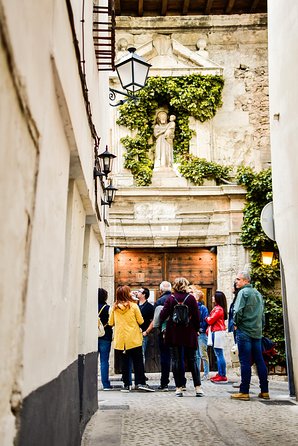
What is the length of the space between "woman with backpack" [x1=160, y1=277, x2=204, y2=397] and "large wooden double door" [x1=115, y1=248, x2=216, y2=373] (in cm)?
509

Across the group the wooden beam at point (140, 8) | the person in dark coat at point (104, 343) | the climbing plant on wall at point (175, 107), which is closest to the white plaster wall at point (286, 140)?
the person in dark coat at point (104, 343)

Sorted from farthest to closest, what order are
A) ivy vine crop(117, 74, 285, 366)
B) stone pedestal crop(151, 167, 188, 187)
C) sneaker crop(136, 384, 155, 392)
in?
stone pedestal crop(151, 167, 188, 187)
ivy vine crop(117, 74, 285, 366)
sneaker crop(136, 384, 155, 392)

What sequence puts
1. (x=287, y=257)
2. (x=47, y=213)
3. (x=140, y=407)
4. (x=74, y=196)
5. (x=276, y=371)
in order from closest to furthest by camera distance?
(x=47, y=213)
(x=74, y=196)
(x=140, y=407)
(x=287, y=257)
(x=276, y=371)

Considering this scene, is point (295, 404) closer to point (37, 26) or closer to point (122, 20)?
point (37, 26)

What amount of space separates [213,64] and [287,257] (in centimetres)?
741

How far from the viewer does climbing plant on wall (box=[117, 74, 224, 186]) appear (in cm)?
1305

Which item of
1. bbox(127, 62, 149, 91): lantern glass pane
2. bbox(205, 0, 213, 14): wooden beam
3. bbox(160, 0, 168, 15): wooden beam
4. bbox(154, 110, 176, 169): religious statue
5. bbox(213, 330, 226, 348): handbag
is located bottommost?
bbox(213, 330, 226, 348): handbag

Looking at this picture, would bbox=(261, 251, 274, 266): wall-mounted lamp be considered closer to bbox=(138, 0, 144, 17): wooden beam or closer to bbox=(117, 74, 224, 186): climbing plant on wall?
bbox=(117, 74, 224, 186): climbing plant on wall

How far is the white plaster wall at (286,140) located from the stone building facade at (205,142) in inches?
169

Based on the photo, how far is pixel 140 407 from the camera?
638 centimetres

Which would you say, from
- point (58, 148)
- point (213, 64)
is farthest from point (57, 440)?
point (213, 64)

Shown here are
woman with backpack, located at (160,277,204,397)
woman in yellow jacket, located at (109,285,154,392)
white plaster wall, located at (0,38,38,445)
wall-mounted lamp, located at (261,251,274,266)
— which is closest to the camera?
white plaster wall, located at (0,38,38,445)

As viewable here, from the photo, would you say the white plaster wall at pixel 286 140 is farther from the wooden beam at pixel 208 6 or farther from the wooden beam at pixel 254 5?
the wooden beam at pixel 254 5

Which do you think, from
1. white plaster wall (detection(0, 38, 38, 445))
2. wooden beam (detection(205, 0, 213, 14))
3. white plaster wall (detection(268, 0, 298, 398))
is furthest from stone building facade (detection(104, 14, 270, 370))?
white plaster wall (detection(0, 38, 38, 445))
